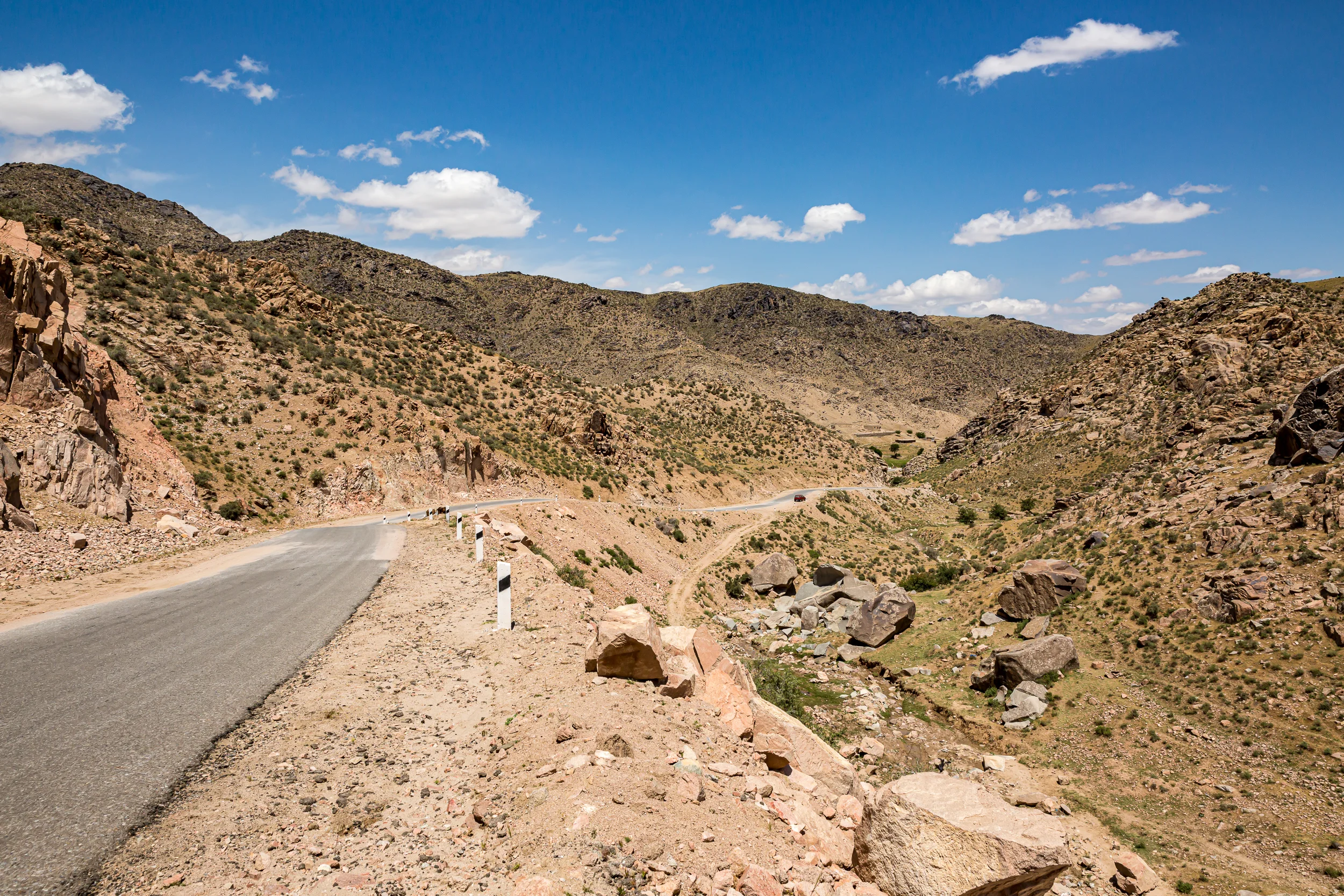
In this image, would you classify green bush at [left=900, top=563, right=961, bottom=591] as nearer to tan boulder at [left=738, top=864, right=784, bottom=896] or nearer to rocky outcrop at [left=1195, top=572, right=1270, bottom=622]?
rocky outcrop at [left=1195, top=572, right=1270, bottom=622]

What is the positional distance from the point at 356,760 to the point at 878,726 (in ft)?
53.1

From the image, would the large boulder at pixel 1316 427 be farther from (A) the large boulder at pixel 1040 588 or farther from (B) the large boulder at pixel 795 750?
(B) the large boulder at pixel 795 750

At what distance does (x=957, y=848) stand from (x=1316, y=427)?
26.6 meters

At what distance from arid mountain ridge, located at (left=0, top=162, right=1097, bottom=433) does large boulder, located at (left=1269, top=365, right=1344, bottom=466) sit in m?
71.4

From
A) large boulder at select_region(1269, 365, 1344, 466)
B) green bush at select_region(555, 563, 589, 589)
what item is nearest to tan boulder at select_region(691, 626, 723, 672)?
green bush at select_region(555, 563, 589, 589)

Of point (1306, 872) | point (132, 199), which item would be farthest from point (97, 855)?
point (132, 199)

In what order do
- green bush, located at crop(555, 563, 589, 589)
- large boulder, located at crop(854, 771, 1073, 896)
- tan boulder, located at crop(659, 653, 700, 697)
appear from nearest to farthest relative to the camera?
large boulder, located at crop(854, 771, 1073, 896) → tan boulder, located at crop(659, 653, 700, 697) → green bush, located at crop(555, 563, 589, 589)

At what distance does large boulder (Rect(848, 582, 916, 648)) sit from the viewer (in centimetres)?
2356

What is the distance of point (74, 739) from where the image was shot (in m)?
5.49

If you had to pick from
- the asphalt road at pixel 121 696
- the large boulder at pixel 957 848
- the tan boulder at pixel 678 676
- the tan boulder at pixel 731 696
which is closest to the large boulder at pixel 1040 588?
the tan boulder at pixel 731 696

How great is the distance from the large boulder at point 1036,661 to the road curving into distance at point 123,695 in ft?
60.2

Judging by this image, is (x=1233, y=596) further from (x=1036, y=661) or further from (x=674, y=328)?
(x=674, y=328)

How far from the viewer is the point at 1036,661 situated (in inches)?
734

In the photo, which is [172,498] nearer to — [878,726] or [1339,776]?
[878,726]
